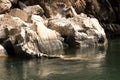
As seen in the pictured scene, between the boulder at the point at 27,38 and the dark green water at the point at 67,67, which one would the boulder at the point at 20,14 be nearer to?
the boulder at the point at 27,38

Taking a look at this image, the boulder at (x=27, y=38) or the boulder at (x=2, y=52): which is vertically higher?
the boulder at (x=27, y=38)

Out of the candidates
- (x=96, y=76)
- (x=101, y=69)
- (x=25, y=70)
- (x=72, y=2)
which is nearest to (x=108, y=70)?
(x=101, y=69)

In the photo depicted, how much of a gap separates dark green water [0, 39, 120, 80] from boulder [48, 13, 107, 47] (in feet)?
16.4

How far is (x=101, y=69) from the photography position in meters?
29.8

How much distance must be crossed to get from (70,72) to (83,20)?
62.2 feet

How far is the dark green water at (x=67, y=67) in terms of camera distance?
89.0 ft

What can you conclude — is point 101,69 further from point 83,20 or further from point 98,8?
point 98,8

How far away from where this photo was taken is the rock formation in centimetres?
3681

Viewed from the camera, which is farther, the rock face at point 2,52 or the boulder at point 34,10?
the boulder at point 34,10

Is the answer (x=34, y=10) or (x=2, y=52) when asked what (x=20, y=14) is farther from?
(x=2, y=52)

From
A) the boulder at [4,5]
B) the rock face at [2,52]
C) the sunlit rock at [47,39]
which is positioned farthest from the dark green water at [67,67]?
the boulder at [4,5]

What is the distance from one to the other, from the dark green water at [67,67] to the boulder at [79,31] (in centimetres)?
500

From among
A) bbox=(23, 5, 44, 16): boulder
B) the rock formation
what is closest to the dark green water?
the rock formation

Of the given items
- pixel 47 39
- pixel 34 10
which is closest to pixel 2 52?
pixel 47 39
